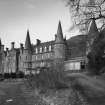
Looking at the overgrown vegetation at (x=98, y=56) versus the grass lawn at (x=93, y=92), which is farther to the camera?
the overgrown vegetation at (x=98, y=56)

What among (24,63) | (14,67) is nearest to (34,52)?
(24,63)

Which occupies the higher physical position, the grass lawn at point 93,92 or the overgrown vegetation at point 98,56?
the overgrown vegetation at point 98,56

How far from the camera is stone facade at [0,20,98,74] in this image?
189ft

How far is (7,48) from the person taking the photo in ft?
305

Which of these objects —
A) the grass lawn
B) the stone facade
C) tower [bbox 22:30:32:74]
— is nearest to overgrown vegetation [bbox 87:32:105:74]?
the grass lawn

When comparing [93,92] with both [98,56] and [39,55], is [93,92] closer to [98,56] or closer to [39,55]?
[98,56]

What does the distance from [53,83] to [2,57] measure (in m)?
80.3

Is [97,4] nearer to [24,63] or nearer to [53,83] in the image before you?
[53,83]

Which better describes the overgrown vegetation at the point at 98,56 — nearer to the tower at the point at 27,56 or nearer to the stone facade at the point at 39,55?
the stone facade at the point at 39,55

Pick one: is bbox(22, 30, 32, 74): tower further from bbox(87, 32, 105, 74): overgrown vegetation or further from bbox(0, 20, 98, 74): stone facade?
bbox(87, 32, 105, 74): overgrown vegetation

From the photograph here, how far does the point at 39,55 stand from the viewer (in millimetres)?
74625

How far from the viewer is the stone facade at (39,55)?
5750cm

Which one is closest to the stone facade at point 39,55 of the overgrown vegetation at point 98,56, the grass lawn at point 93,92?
the overgrown vegetation at point 98,56

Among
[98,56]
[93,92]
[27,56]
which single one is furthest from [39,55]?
[93,92]
